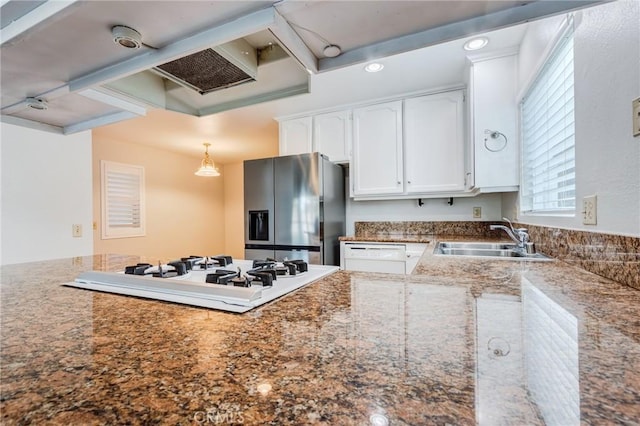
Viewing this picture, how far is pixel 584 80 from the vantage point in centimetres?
110

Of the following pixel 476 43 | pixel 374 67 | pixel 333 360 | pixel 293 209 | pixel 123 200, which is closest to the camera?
pixel 333 360

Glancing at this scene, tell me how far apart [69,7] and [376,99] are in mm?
2436

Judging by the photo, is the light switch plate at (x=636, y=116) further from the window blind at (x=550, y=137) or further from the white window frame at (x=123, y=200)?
the white window frame at (x=123, y=200)

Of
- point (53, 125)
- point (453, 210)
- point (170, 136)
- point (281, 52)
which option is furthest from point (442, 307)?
point (170, 136)

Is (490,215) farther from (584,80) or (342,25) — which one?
(342,25)

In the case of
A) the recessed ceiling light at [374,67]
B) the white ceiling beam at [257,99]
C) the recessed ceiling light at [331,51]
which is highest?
the recessed ceiling light at [374,67]

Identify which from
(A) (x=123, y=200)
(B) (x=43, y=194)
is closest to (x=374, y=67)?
(B) (x=43, y=194)

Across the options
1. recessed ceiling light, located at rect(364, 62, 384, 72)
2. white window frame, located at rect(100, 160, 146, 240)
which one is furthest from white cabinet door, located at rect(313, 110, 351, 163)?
white window frame, located at rect(100, 160, 146, 240)

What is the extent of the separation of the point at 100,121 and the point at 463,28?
4.63 ft

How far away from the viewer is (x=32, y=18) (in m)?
0.61

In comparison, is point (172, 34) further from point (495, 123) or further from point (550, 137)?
point (495, 123)

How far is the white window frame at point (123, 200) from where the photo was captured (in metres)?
3.59

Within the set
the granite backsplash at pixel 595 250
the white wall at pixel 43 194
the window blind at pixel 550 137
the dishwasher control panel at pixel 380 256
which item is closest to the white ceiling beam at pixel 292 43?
the granite backsplash at pixel 595 250

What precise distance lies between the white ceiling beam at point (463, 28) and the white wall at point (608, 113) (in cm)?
43
